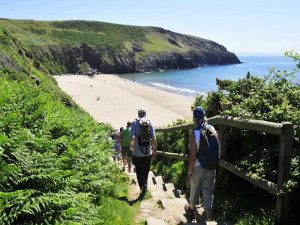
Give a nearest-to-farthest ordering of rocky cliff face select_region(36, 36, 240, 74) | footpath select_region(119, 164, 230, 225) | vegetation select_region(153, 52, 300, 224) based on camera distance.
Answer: vegetation select_region(153, 52, 300, 224) → footpath select_region(119, 164, 230, 225) → rocky cliff face select_region(36, 36, 240, 74)

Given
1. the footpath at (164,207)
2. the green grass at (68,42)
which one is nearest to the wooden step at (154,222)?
the footpath at (164,207)

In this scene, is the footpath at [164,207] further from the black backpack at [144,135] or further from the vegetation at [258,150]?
the black backpack at [144,135]

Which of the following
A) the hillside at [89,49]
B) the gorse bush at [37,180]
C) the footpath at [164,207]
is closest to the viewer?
the gorse bush at [37,180]

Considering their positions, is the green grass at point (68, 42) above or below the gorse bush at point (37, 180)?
above

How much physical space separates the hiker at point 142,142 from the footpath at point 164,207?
0.47m

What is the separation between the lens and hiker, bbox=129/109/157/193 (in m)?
9.69

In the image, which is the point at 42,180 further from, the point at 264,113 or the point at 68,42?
the point at 68,42

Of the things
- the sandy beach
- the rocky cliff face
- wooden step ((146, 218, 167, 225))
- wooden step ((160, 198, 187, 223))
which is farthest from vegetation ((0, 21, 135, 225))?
the rocky cliff face

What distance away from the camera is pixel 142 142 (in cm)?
973

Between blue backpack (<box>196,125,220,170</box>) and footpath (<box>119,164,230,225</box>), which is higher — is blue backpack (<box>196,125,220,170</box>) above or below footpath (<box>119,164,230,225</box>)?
above

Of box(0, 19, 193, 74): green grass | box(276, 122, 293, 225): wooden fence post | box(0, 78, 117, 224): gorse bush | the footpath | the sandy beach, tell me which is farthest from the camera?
box(0, 19, 193, 74): green grass

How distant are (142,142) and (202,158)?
310 cm

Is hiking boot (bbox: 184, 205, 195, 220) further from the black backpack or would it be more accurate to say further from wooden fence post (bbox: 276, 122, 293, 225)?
the black backpack

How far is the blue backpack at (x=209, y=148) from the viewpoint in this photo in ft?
21.8
